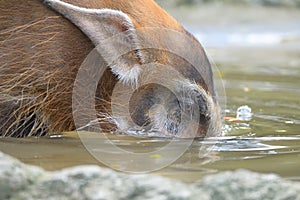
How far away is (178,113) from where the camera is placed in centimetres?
308

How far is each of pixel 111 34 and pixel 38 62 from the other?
30 centimetres

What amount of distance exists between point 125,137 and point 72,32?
451 mm

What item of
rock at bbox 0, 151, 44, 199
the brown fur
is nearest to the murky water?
the brown fur

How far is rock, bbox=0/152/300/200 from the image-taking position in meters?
2.03

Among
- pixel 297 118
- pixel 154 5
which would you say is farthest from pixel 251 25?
pixel 154 5

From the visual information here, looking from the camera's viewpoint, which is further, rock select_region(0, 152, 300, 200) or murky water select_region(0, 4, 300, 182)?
murky water select_region(0, 4, 300, 182)

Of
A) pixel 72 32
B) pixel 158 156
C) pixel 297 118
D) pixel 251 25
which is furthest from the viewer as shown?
pixel 251 25

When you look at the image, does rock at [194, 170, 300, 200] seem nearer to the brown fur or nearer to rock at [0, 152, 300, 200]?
rock at [0, 152, 300, 200]

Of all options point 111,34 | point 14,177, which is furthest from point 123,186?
point 111,34

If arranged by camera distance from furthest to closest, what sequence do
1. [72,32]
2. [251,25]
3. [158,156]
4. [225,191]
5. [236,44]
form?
1. [251,25]
2. [236,44]
3. [72,32]
4. [158,156]
5. [225,191]

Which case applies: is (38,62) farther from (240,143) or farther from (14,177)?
(14,177)

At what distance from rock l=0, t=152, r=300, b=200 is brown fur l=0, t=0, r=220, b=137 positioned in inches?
38.3

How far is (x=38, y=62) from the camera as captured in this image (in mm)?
3045

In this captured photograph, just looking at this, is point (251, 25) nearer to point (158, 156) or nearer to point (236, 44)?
point (236, 44)
